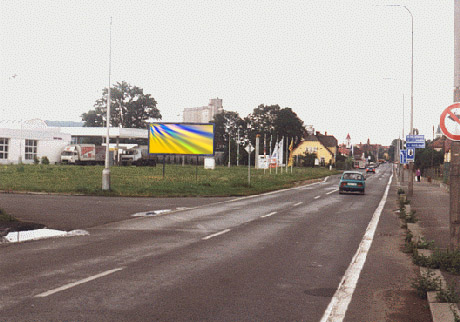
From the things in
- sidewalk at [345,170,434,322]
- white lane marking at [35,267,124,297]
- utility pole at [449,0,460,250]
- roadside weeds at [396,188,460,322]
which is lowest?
sidewalk at [345,170,434,322]

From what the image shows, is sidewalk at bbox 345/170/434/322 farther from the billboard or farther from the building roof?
the building roof

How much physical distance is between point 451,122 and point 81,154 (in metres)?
67.2

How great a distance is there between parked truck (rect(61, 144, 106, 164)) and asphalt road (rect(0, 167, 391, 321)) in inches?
2327

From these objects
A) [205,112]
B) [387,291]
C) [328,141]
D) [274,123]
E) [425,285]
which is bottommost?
[387,291]

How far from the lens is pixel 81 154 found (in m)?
71.4

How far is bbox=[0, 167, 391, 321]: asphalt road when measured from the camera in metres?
5.75

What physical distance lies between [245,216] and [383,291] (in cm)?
1033

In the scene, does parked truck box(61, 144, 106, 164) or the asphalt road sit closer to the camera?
the asphalt road

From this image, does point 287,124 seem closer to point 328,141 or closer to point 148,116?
point 148,116

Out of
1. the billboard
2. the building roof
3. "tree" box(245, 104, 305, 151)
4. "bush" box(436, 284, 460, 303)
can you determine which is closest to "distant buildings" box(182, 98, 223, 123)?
the building roof

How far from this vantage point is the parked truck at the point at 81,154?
71.4m

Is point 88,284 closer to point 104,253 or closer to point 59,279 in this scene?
point 59,279

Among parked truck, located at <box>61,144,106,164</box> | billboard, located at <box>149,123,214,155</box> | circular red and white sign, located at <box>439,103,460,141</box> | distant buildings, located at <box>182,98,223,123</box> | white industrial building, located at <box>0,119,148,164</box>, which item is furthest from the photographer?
distant buildings, located at <box>182,98,223,123</box>

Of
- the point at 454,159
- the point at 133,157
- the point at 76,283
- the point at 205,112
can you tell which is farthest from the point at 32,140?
the point at 205,112
